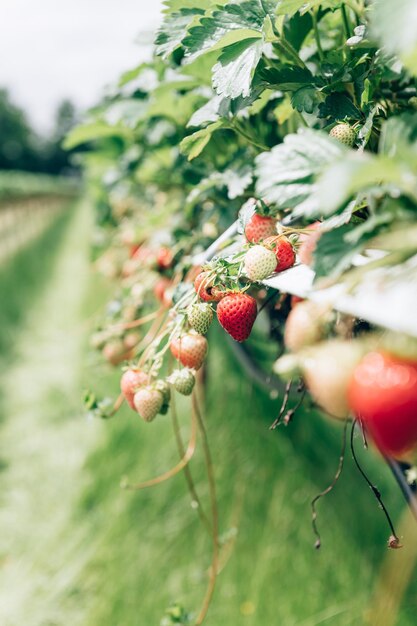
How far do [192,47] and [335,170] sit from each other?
46 centimetres

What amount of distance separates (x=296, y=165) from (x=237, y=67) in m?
0.29

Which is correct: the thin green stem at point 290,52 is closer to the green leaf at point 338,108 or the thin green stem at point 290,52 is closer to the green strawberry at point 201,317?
the green leaf at point 338,108

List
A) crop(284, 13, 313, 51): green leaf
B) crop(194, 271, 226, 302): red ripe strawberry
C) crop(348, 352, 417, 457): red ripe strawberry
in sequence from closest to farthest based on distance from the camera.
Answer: crop(348, 352, 417, 457): red ripe strawberry < crop(194, 271, 226, 302): red ripe strawberry < crop(284, 13, 313, 51): green leaf

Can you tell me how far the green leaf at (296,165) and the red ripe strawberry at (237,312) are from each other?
0.69ft

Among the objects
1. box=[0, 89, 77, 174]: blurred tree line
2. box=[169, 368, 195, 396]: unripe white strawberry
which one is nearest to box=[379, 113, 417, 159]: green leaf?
box=[169, 368, 195, 396]: unripe white strawberry

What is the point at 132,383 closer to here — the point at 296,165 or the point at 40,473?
the point at 296,165

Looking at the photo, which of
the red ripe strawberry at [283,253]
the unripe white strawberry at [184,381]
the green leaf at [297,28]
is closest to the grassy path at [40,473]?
the unripe white strawberry at [184,381]

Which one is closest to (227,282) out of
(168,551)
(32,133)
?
(168,551)

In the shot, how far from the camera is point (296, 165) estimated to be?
1.78 feet

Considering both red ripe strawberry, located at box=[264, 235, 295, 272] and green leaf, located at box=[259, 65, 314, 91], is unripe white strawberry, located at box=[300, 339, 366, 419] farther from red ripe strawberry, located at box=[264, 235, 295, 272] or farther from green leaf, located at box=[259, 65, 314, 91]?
green leaf, located at box=[259, 65, 314, 91]

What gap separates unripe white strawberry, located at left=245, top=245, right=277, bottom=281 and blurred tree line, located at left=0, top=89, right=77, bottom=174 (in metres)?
40.3

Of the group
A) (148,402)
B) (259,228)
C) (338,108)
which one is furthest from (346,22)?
(148,402)

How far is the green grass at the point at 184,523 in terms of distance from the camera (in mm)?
1639

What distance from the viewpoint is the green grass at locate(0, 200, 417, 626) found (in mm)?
1639
